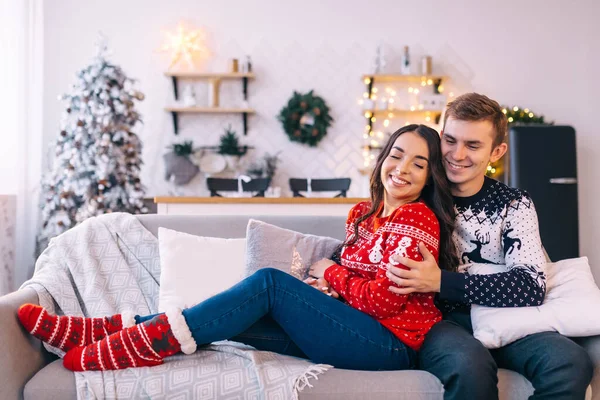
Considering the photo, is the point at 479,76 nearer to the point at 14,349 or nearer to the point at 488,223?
the point at 488,223

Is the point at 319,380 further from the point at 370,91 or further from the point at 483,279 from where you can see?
the point at 370,91

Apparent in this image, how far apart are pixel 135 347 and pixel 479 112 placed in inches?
50.2

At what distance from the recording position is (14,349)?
1672mm

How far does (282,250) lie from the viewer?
214cm

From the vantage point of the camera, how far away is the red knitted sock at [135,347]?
1.66 meters

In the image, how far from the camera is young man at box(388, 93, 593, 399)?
1.56 metres

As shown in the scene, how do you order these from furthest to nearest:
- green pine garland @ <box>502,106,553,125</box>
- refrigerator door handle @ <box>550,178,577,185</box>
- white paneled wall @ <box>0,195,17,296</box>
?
green pine garland @ <box>502,106,553,125</box> → refrigerator door handle @ <box>550,178,577,185</box> → white paneled wall @ <box>0,195,17,296</box>

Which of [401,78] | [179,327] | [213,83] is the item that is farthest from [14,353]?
[401,78]

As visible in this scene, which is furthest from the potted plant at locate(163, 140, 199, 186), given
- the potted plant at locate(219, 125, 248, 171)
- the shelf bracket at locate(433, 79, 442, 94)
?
the shelf bracket at locate(433, 79, 442, 94)

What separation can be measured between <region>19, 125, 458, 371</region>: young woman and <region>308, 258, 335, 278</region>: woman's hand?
0.13 meters

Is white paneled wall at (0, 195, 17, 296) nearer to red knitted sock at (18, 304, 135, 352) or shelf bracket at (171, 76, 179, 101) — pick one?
shelf bracket at (171, 76, 179, 101)

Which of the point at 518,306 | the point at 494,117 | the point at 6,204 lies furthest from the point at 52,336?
the point at 6,204

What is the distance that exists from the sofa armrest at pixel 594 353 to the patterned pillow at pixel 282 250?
893 millimetres

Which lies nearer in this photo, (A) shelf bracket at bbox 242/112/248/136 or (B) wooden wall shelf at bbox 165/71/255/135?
(B) wooden wall shelf at bbox 165/71/255/135
